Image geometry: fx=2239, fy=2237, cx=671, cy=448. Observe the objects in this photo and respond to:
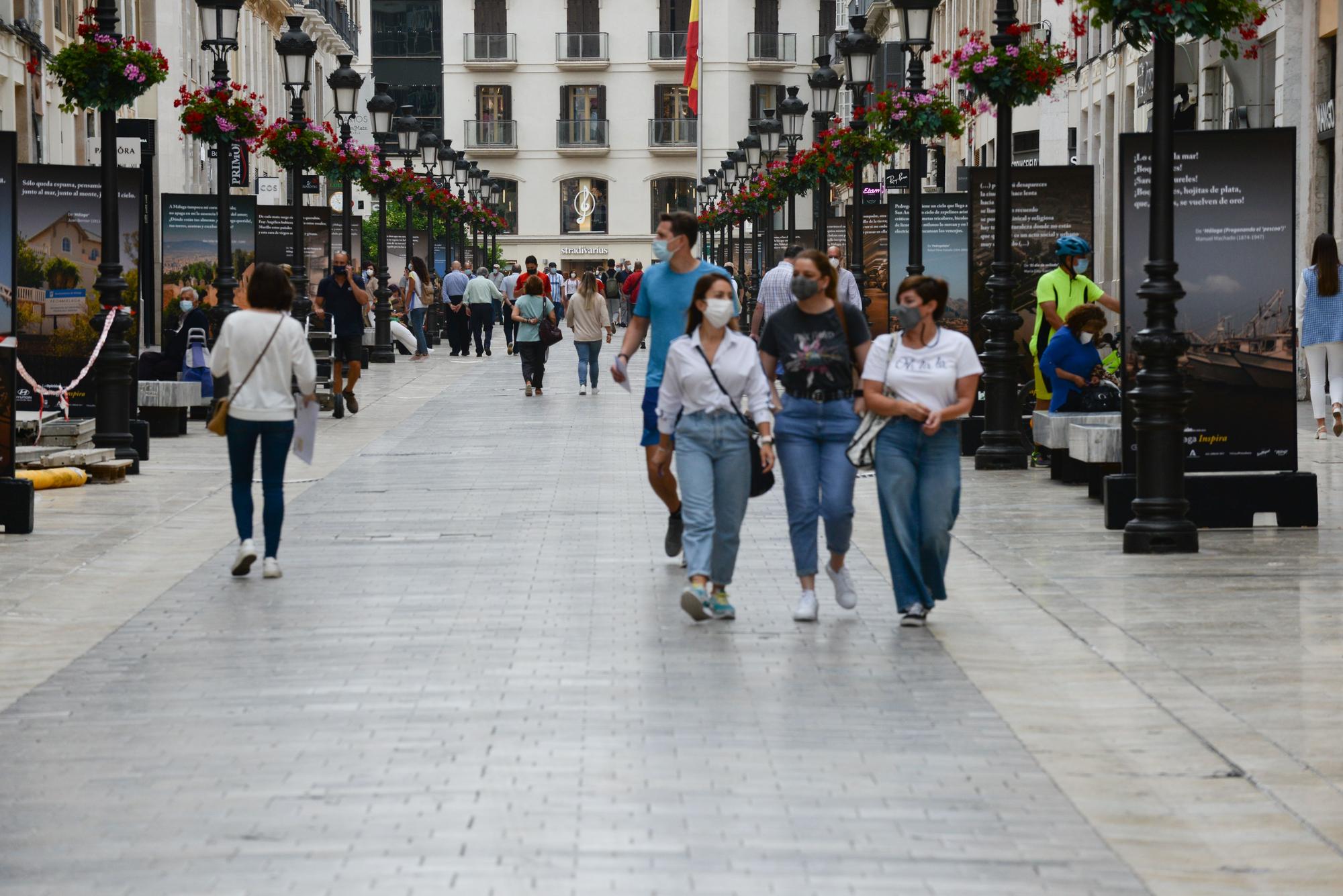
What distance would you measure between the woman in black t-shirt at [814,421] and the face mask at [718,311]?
27 centimetres

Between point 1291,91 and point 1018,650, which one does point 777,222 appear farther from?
point 1018,650

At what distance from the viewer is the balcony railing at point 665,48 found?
9650cm

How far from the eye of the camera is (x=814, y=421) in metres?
9.64

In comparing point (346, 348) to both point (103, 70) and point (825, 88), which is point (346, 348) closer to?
point (103, 70)

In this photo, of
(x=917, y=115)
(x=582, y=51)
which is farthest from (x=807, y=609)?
(x=582, y=51)

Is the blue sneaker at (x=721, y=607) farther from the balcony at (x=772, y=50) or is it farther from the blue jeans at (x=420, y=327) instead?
the balcony at (x=772, y=50)

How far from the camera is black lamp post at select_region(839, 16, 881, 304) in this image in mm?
25391

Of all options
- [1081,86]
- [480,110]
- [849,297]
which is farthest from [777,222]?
[849,297]

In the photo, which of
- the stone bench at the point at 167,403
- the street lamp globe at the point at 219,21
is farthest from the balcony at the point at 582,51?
the stone bench at the point at 167,403

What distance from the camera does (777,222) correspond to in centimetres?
8975

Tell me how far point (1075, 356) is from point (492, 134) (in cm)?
8239

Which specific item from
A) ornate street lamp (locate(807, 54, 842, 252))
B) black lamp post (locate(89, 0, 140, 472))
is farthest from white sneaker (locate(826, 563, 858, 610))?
ornate street lamp (locate(807, 54, 842, 252))

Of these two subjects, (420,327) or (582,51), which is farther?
(582,51)

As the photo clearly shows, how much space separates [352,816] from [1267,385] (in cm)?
831
